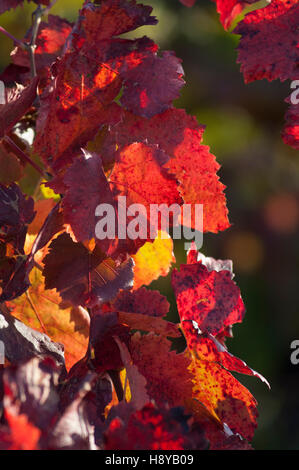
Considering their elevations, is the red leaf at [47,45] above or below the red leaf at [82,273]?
above

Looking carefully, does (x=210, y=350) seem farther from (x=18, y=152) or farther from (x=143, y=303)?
(x=18, y=152)

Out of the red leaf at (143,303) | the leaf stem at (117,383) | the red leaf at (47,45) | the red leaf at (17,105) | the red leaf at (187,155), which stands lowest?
the leaf stem at (117,383)

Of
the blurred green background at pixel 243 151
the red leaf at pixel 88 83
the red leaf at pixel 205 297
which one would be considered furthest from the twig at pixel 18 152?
the blurred green background at pixel 243 151

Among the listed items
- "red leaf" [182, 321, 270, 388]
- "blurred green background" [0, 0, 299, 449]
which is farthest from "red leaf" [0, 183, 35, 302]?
"blurred green background" [0, 0, 299, 449]

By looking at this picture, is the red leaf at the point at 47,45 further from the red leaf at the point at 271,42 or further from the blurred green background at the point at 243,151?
the blurred green background at the point at 243,151

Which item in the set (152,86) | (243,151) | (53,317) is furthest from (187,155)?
(243,151)

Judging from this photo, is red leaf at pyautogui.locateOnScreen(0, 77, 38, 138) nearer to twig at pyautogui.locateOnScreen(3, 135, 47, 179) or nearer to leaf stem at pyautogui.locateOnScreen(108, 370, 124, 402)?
twig at pyautogui.locateOnScreen(3, 135, 47, 179)

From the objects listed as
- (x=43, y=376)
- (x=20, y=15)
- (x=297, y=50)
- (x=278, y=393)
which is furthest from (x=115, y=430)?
(x=20, y=15)

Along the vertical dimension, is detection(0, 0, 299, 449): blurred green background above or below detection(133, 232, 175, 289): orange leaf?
below

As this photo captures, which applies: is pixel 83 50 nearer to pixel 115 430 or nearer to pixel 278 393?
pixel 115 430
